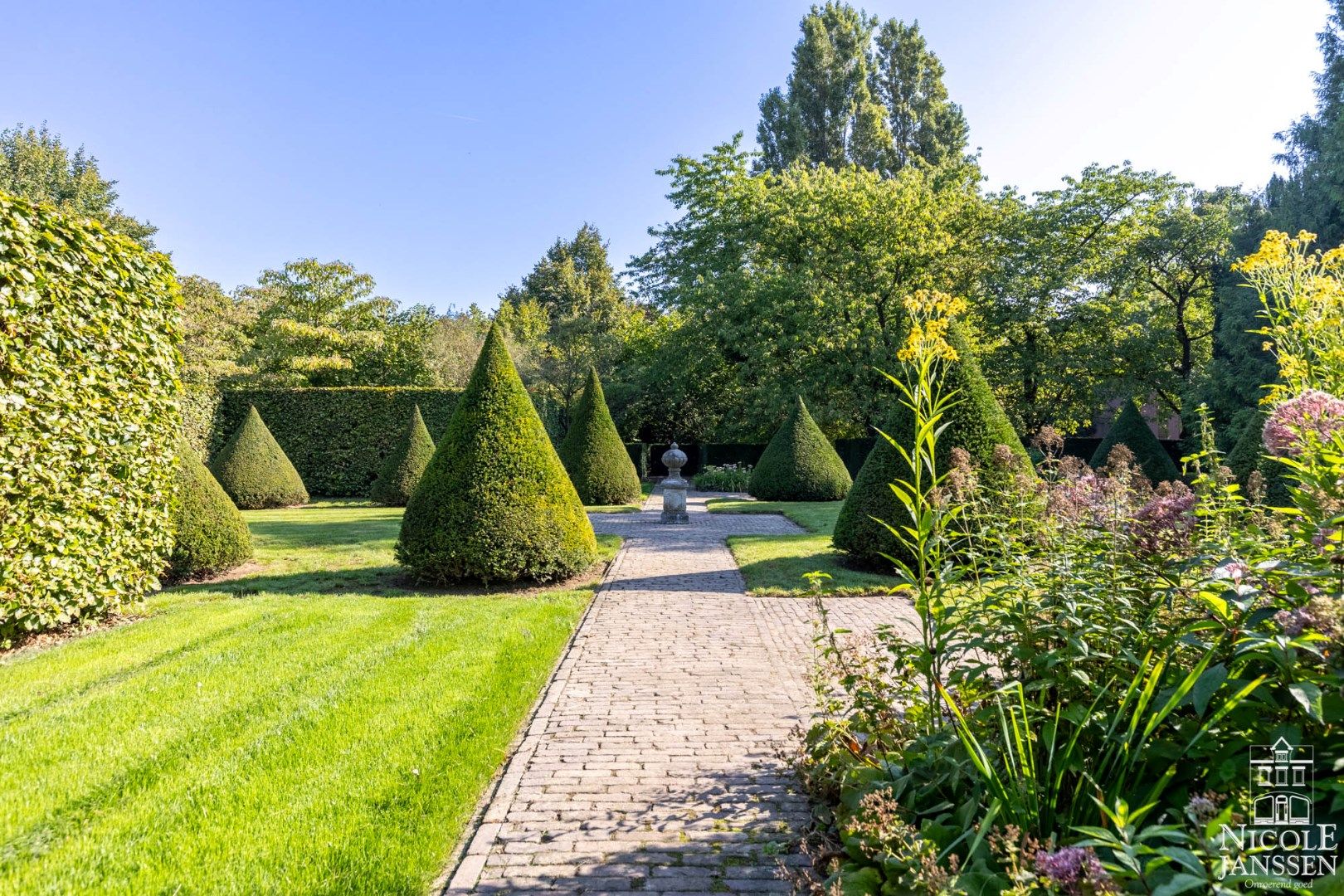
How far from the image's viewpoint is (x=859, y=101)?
32438 mm

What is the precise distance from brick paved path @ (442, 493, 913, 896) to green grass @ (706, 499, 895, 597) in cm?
94

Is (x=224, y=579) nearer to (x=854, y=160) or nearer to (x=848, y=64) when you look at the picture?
(x=854, y=160)

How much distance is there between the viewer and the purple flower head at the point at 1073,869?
145cm

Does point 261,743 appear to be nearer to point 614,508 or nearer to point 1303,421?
point 1303,421

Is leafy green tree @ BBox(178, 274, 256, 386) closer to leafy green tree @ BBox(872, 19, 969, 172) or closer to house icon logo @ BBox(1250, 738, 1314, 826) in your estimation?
house icon logo @ BBox(1250, 738, 1314, 826)

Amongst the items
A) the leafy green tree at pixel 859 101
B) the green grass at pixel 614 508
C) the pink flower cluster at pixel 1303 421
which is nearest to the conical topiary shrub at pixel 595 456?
the green grass at pixel 614 508

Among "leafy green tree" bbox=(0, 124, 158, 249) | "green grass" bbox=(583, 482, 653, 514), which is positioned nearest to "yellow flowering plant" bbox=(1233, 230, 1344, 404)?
"green grass" bbox=(583, 482, 653, 514)

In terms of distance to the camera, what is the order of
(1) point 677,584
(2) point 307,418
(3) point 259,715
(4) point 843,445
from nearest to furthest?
(3) point 259,715
(1) point 677,584
(2) point 307,418
(4) point 843,445

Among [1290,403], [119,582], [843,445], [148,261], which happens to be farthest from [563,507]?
[843,445]

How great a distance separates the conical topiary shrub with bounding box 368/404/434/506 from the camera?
17.3 metres

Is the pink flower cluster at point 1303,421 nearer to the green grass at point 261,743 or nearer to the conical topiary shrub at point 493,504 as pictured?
the green grass at point 261,743

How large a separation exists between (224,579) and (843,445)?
840 inches

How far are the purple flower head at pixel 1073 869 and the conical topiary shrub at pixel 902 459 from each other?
21.8 feet

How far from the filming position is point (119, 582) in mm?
6117
